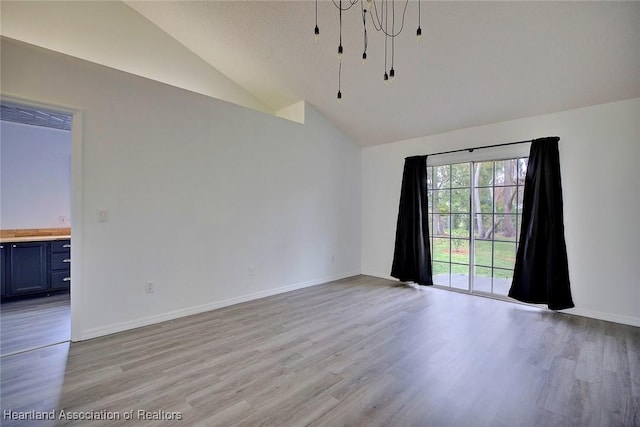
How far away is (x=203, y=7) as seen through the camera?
10.9 feet

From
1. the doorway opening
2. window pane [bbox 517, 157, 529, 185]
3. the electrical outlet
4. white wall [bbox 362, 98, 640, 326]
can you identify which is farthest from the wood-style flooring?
white wall [bbox 362, 98, 640, 326]

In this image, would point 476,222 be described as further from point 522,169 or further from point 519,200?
point 522,169

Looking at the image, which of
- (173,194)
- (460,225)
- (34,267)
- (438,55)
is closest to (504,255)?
(460,225)

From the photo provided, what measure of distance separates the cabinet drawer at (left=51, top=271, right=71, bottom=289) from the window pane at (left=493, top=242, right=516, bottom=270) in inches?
244

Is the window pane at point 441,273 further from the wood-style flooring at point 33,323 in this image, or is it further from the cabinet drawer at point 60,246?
the cabinet drawer at point 60,246

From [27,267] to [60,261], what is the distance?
34 centimetres

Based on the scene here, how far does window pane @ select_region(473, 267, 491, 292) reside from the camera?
170 inches

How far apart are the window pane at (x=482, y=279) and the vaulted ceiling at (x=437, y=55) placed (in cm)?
217

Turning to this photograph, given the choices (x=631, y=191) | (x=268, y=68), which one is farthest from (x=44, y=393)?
(x=631, y=191)

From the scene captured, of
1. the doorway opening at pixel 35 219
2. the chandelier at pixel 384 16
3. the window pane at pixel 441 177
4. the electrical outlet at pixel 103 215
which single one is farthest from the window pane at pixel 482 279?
the doorway opening at pixel 35 219

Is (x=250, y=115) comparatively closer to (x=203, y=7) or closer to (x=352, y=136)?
(x=203, y=7)

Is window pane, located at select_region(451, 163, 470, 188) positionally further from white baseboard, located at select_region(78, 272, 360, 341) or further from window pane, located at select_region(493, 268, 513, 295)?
white baseboard, located at select_region(78, 272, 360, 341)

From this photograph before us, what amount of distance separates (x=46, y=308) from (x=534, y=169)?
6480 mm

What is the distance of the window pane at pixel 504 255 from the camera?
4.05 metres
